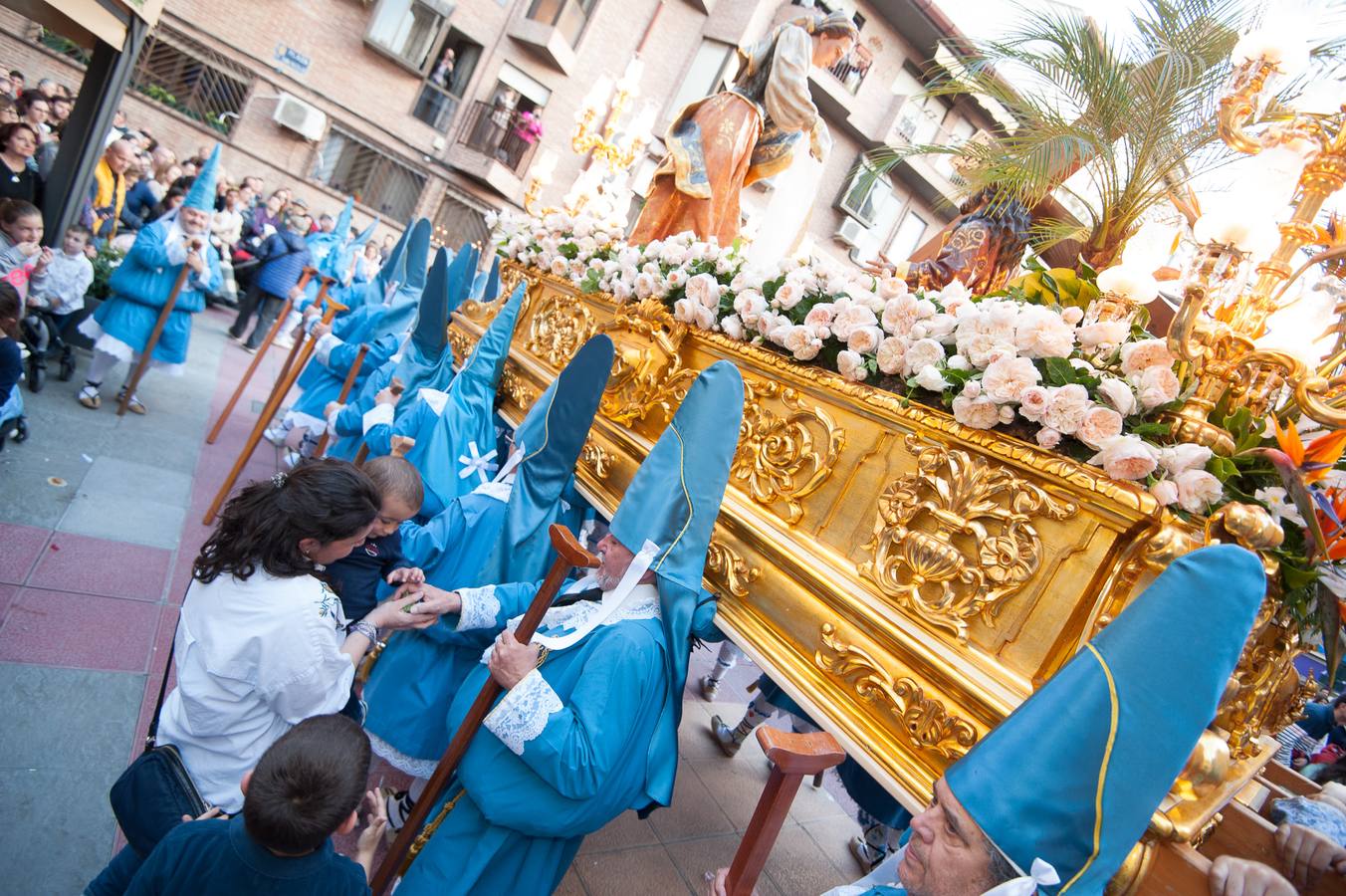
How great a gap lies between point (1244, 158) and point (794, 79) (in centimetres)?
238

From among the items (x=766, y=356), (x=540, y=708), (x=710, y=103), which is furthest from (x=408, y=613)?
(x=710, y=103)

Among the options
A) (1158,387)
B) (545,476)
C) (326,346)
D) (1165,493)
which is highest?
(1158,387)

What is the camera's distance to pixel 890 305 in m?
2.14

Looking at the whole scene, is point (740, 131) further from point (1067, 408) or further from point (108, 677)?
point (108, 677)

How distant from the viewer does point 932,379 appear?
1.89 m

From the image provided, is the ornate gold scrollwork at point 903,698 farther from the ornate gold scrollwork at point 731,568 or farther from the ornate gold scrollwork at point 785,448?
the ornate gold scrollwork at point 785,448

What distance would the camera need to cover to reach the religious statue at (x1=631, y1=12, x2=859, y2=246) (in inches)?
158

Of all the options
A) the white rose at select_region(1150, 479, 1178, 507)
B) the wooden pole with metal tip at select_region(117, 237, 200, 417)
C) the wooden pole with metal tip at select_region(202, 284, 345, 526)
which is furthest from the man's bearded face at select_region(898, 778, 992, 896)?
the wooden pole with metal tip at select_region(117, 237, 200, 417)

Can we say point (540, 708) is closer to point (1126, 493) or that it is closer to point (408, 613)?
point (408, 613)

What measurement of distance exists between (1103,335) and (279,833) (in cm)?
223

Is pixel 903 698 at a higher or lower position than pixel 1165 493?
lower

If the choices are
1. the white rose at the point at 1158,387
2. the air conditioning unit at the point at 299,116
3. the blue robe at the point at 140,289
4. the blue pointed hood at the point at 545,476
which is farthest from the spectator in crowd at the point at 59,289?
the air conditioning unit at the point at 299,116

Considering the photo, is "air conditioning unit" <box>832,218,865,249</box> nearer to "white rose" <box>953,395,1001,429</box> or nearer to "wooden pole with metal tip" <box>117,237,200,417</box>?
"wooden pole with metal tip" <box>117,237,200,417</box>

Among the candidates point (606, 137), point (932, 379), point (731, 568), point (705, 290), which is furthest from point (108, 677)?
point (606, 137)
